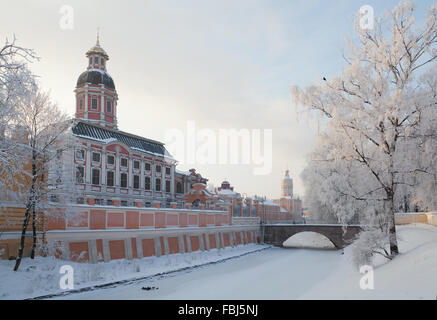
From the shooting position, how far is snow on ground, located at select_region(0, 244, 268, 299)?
49.1ft

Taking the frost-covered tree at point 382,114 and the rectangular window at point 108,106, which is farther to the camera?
the rectangular window at point 108,106

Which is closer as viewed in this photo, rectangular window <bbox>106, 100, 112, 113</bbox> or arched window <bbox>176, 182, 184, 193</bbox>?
rectangular window <bbox>106, 100, 112, 113</bbox>

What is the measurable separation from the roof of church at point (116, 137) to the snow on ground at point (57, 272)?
14395mm

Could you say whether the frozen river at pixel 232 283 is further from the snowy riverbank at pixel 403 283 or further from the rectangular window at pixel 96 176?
the rectangular window at pixel 96 176

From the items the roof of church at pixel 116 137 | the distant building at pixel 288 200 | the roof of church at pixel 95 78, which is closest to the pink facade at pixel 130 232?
the roof of church at pixel 116 137

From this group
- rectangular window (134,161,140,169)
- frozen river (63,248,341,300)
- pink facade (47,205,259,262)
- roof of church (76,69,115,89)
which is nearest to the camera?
frozen river (63,248,341,300)

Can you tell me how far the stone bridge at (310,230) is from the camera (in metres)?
41.5

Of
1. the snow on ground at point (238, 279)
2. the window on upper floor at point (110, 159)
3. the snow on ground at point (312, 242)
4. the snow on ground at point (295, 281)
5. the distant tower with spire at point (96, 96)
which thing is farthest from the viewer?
the snow on ground at point (312, 242)

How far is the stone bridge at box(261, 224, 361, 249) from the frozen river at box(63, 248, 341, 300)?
12571 mm

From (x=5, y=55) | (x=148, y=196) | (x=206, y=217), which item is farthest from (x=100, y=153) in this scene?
(x=5, y=55)

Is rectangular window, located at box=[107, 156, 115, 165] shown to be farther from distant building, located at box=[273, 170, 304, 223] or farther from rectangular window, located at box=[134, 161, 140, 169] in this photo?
distant building, located at box=[273, 170, 304, 223]

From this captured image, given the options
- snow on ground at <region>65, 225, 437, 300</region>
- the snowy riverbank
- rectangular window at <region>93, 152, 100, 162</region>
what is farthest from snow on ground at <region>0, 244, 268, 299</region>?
rectangular window at <region>93, 152, 100, 162</region>

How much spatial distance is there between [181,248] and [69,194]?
13.1m
